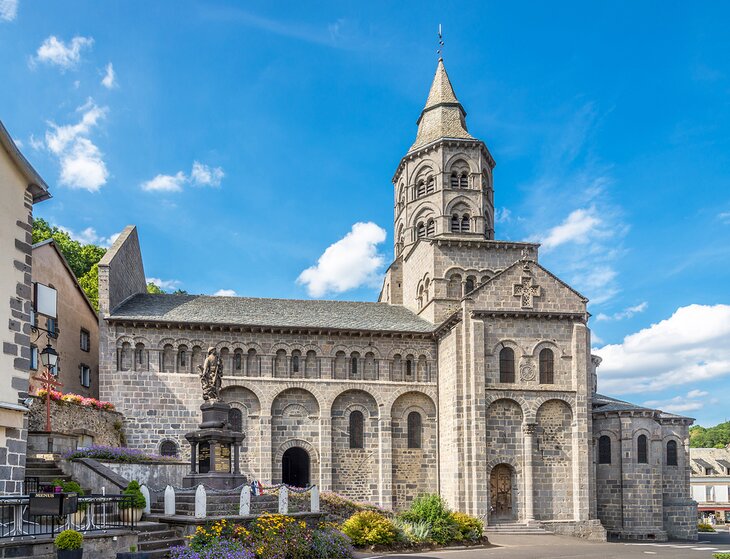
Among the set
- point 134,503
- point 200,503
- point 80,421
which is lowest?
point 200,503

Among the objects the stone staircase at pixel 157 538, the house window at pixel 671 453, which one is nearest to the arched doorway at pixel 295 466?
the stone staircase at pixel 157 538

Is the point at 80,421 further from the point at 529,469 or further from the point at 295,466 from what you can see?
the point at 529,469

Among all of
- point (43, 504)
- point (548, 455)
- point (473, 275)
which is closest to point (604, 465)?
point (548, 455)

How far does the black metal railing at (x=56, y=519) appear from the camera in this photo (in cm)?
1427

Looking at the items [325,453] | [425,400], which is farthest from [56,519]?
[425,400]

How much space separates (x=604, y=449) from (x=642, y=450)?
1837mm

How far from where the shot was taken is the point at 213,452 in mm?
22953

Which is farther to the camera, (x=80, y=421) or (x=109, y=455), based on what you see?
(x=80, y=421)

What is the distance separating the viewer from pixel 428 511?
2777 centimetres

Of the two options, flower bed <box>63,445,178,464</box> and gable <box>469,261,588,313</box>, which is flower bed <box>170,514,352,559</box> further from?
gable <box>469,261,588,313</box>

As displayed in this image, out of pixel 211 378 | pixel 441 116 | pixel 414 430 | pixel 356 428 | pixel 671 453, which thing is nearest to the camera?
pixel 211 378

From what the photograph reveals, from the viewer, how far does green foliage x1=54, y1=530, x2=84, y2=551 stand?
13.8 metres

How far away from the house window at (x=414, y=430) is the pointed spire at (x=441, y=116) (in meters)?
16.9

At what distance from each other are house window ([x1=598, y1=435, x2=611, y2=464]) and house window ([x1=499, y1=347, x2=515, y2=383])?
20.6 feet
